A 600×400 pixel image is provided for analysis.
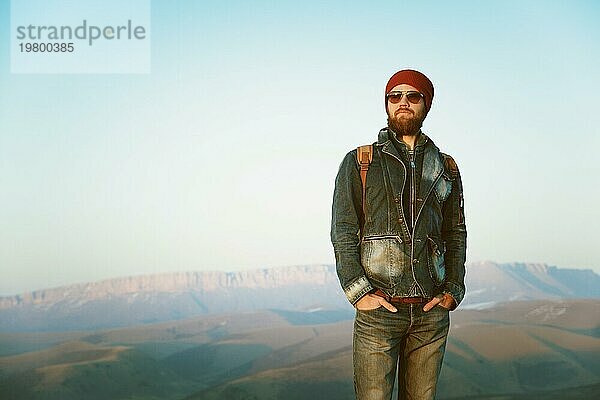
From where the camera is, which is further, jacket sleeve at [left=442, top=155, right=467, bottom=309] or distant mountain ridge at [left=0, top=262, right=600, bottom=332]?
distant mountain ridge at [left=0, top=262, right=600, bottom=332]

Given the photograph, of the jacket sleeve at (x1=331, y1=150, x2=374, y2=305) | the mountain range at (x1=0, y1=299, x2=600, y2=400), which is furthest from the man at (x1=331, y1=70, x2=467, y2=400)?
the mountain range at (x1=0, y1=299, x2=600, y2=400)

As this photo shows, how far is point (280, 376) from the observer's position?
3490 millimetres

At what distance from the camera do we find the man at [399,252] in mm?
1562

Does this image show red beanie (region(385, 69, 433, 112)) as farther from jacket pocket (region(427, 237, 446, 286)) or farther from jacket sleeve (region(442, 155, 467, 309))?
jacket pocket (region(427, 237, 446, 286))

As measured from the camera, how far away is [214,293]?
3.62 metres

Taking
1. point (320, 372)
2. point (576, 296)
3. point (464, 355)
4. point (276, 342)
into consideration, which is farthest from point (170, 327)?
point (576, 296)

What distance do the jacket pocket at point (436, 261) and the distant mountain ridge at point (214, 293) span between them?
1964 millimetres

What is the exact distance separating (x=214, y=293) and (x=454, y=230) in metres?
2.12

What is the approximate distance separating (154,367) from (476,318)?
158 centimetres

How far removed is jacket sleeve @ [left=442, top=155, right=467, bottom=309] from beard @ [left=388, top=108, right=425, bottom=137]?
0.12m

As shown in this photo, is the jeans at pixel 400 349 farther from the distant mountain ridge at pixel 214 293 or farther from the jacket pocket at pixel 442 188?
the distant mountain ridge at pixel 214 293

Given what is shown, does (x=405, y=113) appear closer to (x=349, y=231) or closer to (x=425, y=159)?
(x=425, y=159)

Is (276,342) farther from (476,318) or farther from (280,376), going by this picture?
(476,318)

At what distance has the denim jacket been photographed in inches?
61.6
